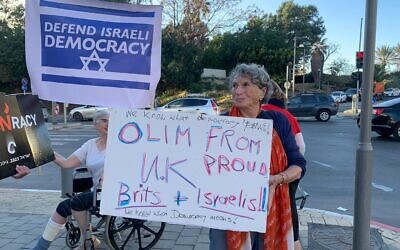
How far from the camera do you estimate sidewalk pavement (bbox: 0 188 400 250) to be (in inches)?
190

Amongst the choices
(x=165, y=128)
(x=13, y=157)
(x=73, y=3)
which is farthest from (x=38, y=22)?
(x=165, y=128)

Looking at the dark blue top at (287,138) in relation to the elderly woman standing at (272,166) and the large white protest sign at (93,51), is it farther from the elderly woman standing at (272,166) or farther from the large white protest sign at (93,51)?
the large white protest sign at (93,51)

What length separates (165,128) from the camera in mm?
2900

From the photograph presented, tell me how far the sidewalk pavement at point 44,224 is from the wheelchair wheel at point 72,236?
15 centimetres

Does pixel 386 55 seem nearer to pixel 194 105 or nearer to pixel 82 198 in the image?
pixel 194 105

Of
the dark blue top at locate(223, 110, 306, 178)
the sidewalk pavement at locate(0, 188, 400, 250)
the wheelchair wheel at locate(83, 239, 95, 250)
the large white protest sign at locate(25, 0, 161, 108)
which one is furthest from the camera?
the sidewalk pavement at locate(0, 188, 400, 250)

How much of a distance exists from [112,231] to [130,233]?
29 cm

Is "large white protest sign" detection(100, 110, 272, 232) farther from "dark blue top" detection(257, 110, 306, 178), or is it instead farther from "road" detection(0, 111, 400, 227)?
"road" detection(0, 111, 400, 227)

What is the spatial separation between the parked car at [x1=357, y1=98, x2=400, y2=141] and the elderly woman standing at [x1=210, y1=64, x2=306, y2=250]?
43.8ft

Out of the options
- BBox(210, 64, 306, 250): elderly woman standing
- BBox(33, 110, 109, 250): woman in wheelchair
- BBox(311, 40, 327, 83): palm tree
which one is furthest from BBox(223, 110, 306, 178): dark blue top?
BBox(311, 40, 327, 83): palm tree

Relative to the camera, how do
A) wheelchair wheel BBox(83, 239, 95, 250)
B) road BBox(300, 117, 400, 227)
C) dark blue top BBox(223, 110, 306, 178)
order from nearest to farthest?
1. dark blue top BBox(223, 110, 306, 178)
2. wheelchair wheel BBox(83, 239, 95, 250)
3. road BBox(300, 117, 400, 227)

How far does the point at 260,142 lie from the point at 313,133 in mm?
16397

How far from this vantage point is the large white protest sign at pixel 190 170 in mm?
2781

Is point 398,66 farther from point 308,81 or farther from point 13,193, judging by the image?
point 13,193
